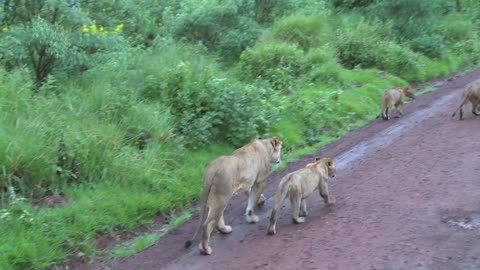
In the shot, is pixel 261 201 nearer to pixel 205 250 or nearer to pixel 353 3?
pixel 205 250

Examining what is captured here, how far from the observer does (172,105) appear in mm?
11695

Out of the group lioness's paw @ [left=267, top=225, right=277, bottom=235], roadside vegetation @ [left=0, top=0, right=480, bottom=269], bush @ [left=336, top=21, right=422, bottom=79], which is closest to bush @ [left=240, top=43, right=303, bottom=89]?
roadside vegetation @ [left=0, top=0, right=480, bottom=269]

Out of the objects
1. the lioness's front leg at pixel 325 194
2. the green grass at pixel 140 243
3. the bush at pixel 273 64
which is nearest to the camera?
the green grass at pixel 140 243

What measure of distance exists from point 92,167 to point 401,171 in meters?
5.21

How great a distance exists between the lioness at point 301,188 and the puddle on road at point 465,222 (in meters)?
1.82

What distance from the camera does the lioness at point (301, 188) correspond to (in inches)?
328

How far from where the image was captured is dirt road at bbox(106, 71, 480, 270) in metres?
7.26

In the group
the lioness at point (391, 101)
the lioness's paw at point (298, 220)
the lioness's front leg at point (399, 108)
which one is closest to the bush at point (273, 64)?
the lioness at point (391, 101)

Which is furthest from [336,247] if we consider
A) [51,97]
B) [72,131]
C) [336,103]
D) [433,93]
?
[433,93]

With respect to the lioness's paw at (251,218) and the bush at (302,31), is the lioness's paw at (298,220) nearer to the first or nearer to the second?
the lioness's paw at (251,218)

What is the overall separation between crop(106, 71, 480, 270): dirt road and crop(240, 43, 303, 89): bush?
13.8ft

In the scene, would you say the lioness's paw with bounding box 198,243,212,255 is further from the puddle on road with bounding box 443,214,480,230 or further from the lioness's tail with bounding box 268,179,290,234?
the puddle on road with bounding box 443,214,480,230

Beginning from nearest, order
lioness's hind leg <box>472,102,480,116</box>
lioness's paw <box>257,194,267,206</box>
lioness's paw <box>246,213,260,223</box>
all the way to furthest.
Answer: lioness's paw <box>246,213,260,223</box>
lioness's paw <box>257,194,267,206</box>
lioness's hind leg <box>472,102,480,116</box>

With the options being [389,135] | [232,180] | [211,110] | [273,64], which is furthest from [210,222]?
[273,64]
